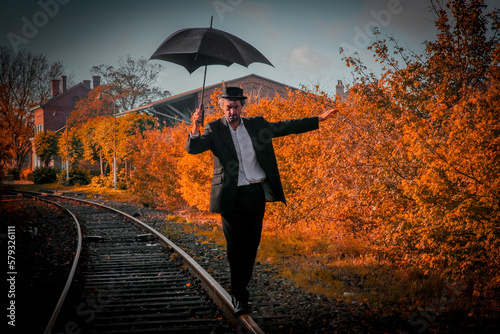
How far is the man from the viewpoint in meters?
4.21

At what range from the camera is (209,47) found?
196 inches

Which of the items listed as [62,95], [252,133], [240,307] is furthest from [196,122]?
[62,95]

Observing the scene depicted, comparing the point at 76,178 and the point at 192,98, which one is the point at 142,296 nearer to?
the point at 192,98

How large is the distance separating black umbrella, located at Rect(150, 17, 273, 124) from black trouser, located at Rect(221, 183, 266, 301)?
53.4 inches

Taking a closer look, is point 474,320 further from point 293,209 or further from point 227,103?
point 293,209

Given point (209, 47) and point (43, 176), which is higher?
point (209, 47)

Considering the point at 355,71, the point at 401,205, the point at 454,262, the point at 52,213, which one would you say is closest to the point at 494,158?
the point at 454,262

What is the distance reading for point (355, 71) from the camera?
6.89m

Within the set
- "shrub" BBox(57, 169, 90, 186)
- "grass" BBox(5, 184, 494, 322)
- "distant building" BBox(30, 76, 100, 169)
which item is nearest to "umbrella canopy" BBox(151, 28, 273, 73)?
"grass" BBox(5, 184, 494, 322)

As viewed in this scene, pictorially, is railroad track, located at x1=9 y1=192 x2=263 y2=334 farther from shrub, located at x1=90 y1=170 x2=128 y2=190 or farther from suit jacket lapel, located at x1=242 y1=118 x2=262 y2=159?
shrub, located at x1=90 y1=170 x2=128 y2=190

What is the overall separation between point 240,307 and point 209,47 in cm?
288

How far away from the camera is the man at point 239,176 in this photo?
166 inches

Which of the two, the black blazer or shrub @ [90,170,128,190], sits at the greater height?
the black blazer

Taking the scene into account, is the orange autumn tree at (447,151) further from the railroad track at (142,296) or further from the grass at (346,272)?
the railroad track at (142,296)
